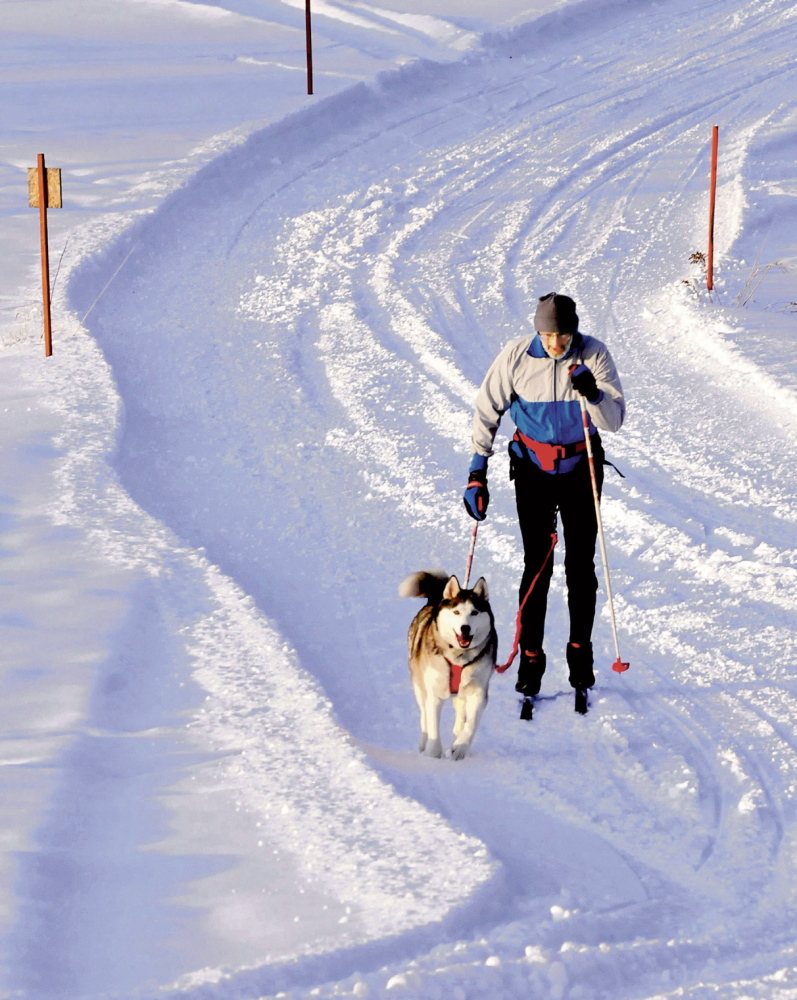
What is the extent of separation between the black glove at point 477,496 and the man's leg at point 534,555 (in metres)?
0.14

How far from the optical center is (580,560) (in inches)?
209

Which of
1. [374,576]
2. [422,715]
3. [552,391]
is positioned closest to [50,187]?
[374,576]

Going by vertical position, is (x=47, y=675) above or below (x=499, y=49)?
below

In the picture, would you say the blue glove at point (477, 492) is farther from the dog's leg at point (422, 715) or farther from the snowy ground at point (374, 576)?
the snowy ground at point (374, 576)

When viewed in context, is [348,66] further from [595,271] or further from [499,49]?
[595,271]

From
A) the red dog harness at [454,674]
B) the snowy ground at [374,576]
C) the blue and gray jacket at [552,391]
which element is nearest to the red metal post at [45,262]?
the snowy ground at [374,576]

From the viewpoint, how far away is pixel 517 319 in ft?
33.4

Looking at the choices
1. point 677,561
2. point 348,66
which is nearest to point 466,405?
point 677,561

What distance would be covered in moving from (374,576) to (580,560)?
5.32ft

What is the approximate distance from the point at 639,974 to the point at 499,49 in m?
16.5

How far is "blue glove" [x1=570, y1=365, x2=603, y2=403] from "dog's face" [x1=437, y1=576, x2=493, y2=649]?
0.85 meters

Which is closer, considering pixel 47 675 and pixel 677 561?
pixel 47 675

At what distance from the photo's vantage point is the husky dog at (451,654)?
4.71 metres

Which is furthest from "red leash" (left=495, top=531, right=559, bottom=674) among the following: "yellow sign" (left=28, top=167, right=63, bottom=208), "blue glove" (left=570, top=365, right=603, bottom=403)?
"yellow sign" (left=28, top=167, right=63, bottom=208)
